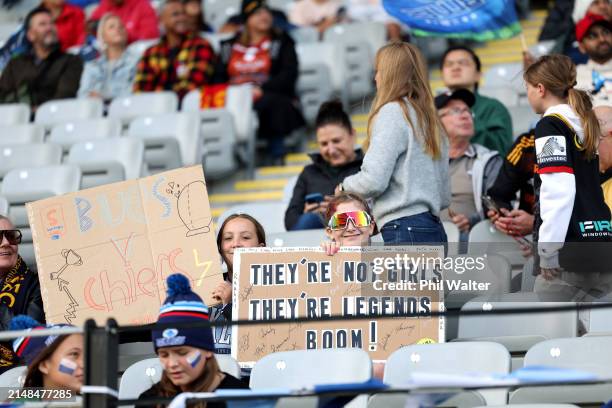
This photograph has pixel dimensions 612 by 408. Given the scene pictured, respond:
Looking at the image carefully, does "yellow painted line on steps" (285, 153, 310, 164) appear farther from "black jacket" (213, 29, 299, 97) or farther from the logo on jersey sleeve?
the logo on jersey sleeve

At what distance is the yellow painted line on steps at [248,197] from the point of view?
960cm

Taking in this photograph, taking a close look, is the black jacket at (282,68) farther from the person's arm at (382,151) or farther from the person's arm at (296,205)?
the person's arm at (382,151)

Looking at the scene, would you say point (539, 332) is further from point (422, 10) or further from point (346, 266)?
point (422, 10)

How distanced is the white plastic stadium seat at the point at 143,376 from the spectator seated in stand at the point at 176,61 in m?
5.19

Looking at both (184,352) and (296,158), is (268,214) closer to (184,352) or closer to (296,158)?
(296,158)

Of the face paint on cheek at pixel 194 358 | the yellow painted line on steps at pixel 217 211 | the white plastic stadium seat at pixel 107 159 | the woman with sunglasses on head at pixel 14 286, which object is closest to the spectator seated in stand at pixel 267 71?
the yellow painted line on steps at pixel 217 211

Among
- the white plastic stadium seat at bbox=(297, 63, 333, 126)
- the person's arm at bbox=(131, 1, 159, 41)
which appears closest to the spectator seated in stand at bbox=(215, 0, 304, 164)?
the white plastic stadium seat at bbox=(297, 63, 333, 126)

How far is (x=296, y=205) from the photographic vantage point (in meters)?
7.69

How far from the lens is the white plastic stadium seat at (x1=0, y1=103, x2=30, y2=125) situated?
10320 mm

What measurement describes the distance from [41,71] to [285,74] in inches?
80.2

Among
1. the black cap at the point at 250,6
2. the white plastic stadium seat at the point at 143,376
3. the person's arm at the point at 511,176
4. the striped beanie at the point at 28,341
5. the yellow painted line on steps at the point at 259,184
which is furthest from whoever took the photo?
the black cap at the point at 250,6

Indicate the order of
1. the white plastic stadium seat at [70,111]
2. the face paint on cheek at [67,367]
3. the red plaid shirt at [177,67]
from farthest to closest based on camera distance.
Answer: the red plaid shirt at [177,67] → the white plastic stadium seat at [70,111] → the face paint on cheek at [67,367]

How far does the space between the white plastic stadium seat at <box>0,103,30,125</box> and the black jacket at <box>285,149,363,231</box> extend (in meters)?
3.29

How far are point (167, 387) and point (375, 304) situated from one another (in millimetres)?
1246
